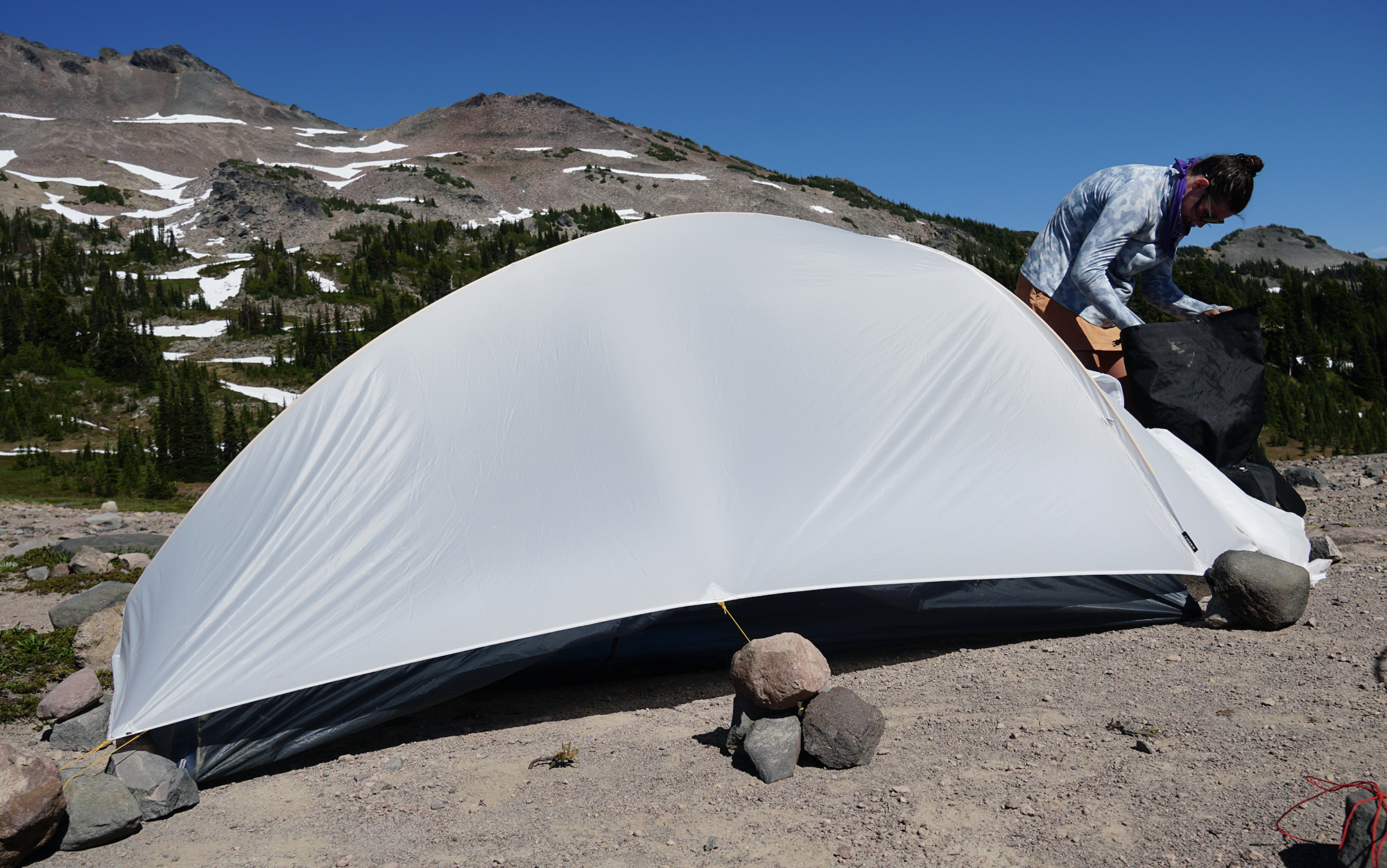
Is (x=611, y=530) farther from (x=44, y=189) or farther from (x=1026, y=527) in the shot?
(x=44, y=189)

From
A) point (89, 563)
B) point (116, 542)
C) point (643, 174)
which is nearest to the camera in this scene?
point (89, 563)

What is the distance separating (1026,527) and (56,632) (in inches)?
291

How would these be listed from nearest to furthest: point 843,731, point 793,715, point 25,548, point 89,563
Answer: point 843,731, point 793,715, point 89,563, point 25,548

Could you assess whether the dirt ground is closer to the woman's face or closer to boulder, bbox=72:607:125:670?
boulder, bbox=72:607:125:670

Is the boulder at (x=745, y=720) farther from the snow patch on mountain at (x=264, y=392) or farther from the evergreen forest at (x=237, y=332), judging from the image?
the snow patch on mountain at (x=264, y=392)

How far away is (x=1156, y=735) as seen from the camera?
3.71 metres

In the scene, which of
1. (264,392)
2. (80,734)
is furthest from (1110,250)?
(264,392)

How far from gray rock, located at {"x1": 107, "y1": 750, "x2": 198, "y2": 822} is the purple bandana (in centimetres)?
750

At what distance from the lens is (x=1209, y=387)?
634cm

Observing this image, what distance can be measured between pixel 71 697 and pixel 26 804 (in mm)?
2261

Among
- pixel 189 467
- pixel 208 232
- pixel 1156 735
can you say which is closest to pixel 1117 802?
pixel 1156 735

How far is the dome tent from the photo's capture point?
14.6ft

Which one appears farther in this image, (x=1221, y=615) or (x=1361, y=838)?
(x=1221, y=615)

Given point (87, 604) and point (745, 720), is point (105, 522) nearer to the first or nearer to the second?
point (87, 604)
